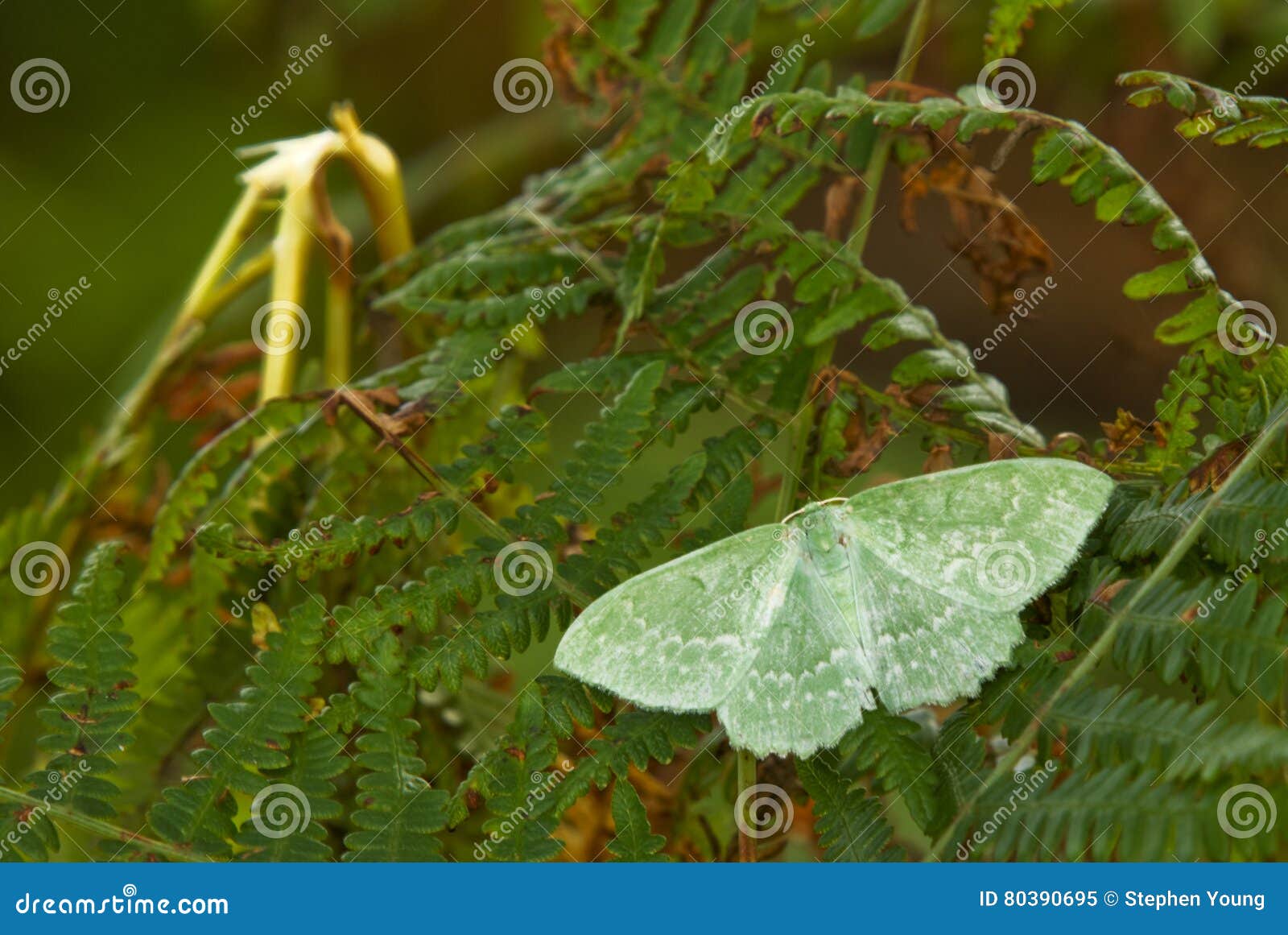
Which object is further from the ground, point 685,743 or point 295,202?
point 295,202

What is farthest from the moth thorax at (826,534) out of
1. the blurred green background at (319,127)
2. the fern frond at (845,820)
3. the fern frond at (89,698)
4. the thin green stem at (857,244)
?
the blurred green background at (319,127)

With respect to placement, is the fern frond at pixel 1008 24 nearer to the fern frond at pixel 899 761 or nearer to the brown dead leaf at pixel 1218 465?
the brown dead leaf at pixel 1218 465

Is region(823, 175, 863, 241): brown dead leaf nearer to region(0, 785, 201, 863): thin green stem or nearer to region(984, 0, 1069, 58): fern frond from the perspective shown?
region(984, 0, 1069, 58): fern frond

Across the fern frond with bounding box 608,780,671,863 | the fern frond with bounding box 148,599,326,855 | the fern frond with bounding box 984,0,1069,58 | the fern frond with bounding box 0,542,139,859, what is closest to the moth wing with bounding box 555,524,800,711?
the fern frond with bounding box 608,780,671,863

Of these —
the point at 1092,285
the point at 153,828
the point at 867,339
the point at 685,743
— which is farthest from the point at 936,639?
the point at 1092,285

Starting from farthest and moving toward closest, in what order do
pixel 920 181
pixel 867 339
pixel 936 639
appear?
pixel 920 181 < pixel 867 339 < pixel 936 639

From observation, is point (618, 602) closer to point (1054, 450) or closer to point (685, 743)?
point (685, 743)

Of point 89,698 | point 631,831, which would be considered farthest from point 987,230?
point 89,698
